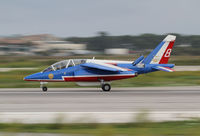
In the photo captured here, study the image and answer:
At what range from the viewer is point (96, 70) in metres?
23.3

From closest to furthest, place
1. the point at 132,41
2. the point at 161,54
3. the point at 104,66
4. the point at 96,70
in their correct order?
the point at 104,66 < the point at 96,70 < the point at 161,54 < the point at 132,41

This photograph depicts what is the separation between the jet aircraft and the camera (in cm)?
2311

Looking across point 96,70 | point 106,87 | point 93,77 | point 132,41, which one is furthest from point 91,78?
point 132,41

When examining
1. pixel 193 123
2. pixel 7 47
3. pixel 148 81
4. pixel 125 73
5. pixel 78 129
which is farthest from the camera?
pixel 7 47

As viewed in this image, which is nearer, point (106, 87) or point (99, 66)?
point (99, 66)

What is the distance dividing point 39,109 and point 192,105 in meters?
6.48

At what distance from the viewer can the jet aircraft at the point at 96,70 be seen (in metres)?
23.1

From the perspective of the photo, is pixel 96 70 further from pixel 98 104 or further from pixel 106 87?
pixel 98 104

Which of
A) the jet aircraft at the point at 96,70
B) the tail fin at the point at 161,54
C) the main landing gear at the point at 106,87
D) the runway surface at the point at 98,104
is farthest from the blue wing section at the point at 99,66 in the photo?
the runway surface at the point at 98,104

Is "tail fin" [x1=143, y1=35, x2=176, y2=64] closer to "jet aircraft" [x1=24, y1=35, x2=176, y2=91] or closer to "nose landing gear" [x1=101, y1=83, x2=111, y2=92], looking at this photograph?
"jet aircraft" [x1=24, y1=35, x2=176, y2=91]

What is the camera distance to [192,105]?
15.9 meters

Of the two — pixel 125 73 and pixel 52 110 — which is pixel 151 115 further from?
pixel 125 73

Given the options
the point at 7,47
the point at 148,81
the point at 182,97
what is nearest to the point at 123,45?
the point at 7,47

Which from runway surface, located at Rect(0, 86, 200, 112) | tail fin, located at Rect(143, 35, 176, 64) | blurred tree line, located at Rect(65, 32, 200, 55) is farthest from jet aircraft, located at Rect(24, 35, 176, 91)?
blurred tree line, located at Rect(65, 32, 200, 55)
